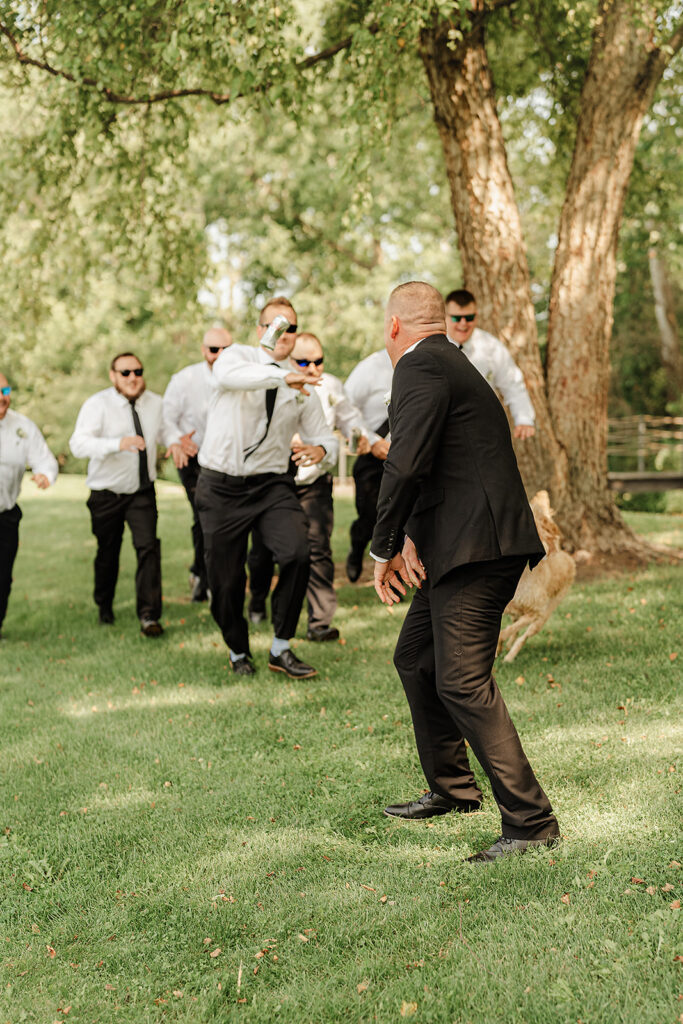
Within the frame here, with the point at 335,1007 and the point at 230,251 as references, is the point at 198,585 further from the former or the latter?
the point at 230,251

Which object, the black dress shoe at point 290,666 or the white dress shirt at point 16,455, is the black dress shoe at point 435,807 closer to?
the black dress shoe at point 290,666

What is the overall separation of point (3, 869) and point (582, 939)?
2.62 meters

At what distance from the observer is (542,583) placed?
6598 millimetres

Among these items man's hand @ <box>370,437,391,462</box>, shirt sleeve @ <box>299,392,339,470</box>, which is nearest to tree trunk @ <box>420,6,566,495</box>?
man's hand @ <box>370,437,391,462</box>

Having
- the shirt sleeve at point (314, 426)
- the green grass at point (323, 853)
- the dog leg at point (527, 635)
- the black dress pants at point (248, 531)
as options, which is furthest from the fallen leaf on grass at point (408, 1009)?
the shirt sleeve at point (314, 426)

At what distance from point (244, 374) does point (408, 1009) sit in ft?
13.8

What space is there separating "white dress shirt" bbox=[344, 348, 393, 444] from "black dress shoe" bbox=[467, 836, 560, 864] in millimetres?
5174

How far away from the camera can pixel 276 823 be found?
15.5 feet

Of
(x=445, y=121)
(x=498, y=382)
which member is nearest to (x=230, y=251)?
(x=445, y=121)

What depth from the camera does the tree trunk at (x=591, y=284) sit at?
1021 centimetres

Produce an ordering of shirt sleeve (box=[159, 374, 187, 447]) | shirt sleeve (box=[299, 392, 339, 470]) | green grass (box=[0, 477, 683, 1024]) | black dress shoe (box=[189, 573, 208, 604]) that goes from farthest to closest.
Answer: black dress shoe (box=[189, 573, 208, 604]) < shirt sleeve (box=[159, 374, 187, 447]) < shirt sleeve (box=[299, 392, 339, 470]) < green grass (box=[0, 477, 683, 1024])

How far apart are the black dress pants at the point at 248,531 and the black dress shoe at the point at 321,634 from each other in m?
1.08

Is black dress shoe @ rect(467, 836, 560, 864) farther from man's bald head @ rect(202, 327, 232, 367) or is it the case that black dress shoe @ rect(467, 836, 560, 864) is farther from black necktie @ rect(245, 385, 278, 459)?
man's bald head @ rect(202, 327, 232, 367)

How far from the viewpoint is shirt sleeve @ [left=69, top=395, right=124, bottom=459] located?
879 cm
